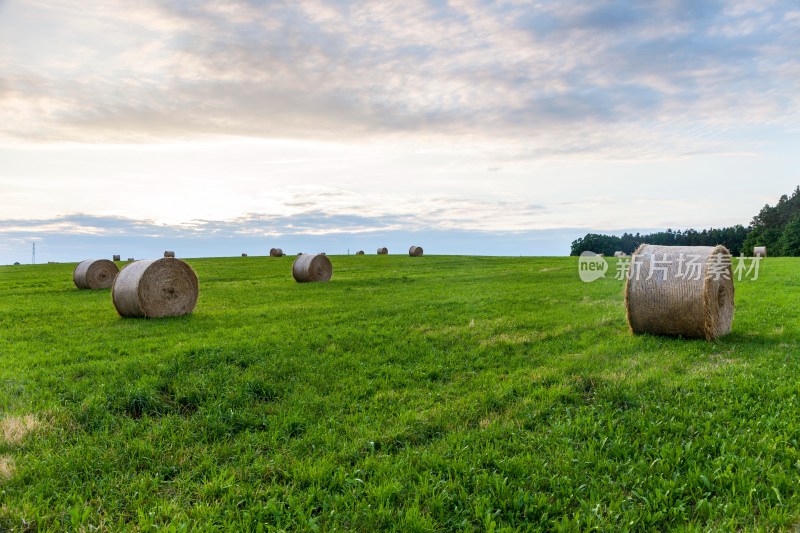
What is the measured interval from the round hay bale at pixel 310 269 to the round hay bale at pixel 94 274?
403 inches

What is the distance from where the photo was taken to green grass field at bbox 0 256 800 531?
176 inches

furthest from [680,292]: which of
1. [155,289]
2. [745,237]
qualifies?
[745,237]

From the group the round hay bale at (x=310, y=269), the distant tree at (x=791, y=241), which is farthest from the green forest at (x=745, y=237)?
the round hay bale at (x=310, y=269)

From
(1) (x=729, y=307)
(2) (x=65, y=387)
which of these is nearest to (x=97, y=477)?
(2) (x=65, y=387)

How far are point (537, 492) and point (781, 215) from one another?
12196 cm

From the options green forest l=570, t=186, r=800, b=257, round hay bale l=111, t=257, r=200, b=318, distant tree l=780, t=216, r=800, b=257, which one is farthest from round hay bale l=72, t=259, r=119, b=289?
distant tree l=780, t=216, r=800, b=257

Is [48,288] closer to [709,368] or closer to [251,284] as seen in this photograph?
[251,284]

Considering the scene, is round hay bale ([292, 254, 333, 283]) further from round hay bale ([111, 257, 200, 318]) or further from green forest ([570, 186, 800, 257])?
green forest ([570, 186, 800, 257])

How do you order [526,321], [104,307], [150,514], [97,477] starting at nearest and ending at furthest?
[150,514] < [97,477] < [526,321] < [104,307]

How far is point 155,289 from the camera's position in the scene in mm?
16234

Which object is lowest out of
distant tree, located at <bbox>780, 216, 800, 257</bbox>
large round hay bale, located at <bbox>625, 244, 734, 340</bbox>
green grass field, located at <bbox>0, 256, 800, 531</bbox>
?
green grass field, located at <bbox>0, 256, 800, 531</bbox>

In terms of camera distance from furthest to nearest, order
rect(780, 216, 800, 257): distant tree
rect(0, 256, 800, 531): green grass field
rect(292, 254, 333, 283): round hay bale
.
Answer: rect(780, 216, 800, 257): distant tree, rect(292, 254, 333, 283): round hay bale, rect(0, 256, 800, 531): green grass field

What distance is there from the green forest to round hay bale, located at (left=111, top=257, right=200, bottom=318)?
72289mm

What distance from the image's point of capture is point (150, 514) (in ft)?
14.5
